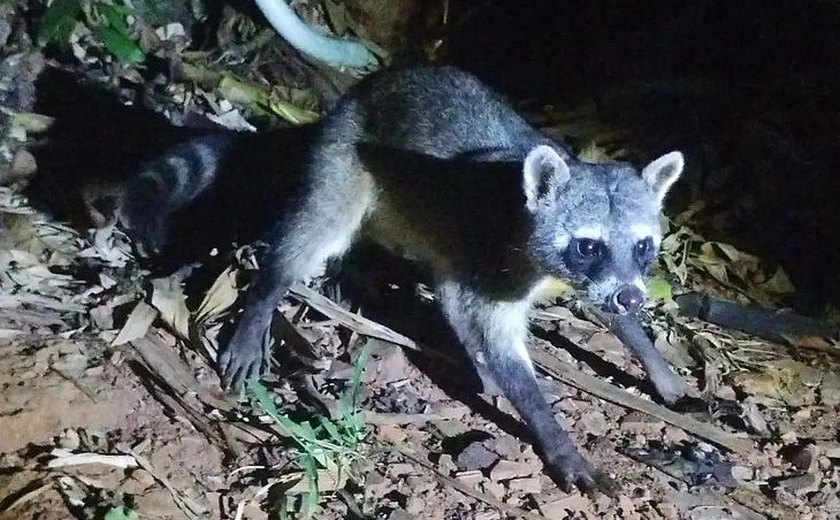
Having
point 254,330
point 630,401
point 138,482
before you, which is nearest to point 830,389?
point 630,401

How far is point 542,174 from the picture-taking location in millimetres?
4367

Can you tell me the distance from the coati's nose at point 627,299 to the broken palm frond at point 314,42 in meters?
3.54

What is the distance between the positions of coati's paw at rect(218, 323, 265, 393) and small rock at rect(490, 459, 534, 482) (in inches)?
45.3

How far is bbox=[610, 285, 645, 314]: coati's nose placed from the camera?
13.9 feet

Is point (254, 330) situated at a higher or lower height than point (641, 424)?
lower

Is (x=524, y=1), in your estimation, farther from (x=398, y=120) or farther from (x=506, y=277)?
(x=506, y=277)

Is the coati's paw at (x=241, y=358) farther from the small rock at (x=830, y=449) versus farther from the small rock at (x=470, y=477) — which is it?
the small rock at (x=830, y=449)

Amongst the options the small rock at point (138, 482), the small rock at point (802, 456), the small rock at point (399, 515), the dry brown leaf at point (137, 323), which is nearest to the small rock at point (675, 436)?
the small rock at point (802, 456)

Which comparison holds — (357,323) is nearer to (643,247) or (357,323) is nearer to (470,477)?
(470,477)

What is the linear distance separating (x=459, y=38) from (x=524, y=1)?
0.56 meters

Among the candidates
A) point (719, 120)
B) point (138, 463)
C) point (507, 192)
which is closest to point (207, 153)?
point (507, 192)

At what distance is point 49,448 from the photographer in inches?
156

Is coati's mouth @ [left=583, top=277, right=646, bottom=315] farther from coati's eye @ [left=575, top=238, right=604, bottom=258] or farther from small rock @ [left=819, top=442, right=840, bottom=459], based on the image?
small rock @ [left=819, top=442, right=840, bottom=459]

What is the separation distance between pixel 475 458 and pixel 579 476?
0.43 m
